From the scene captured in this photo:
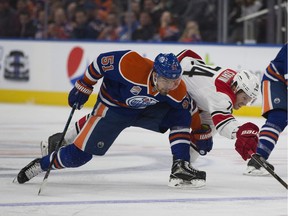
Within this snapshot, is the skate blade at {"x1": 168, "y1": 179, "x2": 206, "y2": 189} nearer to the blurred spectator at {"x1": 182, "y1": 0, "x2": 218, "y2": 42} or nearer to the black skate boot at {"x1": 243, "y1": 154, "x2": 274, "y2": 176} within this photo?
the black skate boot at {"x1": 243, "y1": 154, "x2": 274, "y2": 176}

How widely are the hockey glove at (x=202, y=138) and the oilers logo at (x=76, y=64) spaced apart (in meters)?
6.54

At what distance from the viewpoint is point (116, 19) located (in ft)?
41.3

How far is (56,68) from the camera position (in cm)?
1278

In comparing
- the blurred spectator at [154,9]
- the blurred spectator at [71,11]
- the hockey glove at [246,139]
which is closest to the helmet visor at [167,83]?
the hockey glove at [246,139]

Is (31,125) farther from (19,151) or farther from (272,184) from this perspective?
(272,184)

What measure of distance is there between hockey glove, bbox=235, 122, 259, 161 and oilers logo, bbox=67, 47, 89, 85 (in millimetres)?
7136

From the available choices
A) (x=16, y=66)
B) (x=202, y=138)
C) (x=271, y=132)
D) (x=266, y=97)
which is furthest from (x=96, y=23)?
(x=202, y=138)

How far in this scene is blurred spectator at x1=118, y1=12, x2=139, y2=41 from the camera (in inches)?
488

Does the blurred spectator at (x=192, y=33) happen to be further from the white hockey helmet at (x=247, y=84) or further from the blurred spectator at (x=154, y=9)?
the white hockey helmet at (x=247, y=84)

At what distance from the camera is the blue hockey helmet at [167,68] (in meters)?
5.20

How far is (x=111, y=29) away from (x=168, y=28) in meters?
1.03

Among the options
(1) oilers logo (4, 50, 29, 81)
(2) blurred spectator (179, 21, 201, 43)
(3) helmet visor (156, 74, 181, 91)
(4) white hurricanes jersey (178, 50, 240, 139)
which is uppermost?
(3) helmet visor (156, 74, 181, 91)

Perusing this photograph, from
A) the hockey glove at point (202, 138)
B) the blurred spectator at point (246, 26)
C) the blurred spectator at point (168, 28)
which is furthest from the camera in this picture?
the blurred spectator at point (168, 28)

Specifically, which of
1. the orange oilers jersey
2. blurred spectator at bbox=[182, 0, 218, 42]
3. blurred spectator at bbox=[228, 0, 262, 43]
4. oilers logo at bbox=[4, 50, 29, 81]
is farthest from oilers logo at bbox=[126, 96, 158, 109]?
oilers logo at bbox=[4, 50, 29, 81]
